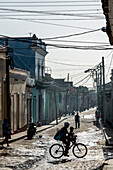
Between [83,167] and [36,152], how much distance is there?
475 centimetres

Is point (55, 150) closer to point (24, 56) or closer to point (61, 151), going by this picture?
point (61, 151)

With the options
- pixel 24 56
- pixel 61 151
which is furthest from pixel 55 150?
pixel 24 56

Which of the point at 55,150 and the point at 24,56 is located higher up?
the point at 55,150

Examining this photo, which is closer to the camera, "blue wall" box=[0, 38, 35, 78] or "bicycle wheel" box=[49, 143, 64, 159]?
"bicycle wheel" box=[49, 143, 64, 159]

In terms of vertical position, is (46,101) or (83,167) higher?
(83,167)

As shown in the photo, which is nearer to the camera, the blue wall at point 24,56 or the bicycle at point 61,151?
the bicycle at point 61,151

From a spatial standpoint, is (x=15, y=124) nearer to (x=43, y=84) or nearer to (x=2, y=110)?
(x=2, y=110)

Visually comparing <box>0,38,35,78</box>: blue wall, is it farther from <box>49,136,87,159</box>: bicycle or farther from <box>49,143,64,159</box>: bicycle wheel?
<box>49,143,64,159</box>: bicycle wheel

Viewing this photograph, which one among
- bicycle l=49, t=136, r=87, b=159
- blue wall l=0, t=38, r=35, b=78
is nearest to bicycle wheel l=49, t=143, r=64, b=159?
bicycle l=49, t=136, r=87, b=159

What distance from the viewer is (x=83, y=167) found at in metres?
15.8

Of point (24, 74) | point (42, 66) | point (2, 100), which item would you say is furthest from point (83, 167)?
point (42, 66)

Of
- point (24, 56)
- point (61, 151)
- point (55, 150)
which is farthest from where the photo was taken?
point (24, 56)

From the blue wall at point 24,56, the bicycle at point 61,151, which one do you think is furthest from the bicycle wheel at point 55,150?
the blue wall at point 24,56

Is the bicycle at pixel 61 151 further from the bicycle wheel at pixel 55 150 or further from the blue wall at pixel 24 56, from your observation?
the blue wall at pixel 24 56
